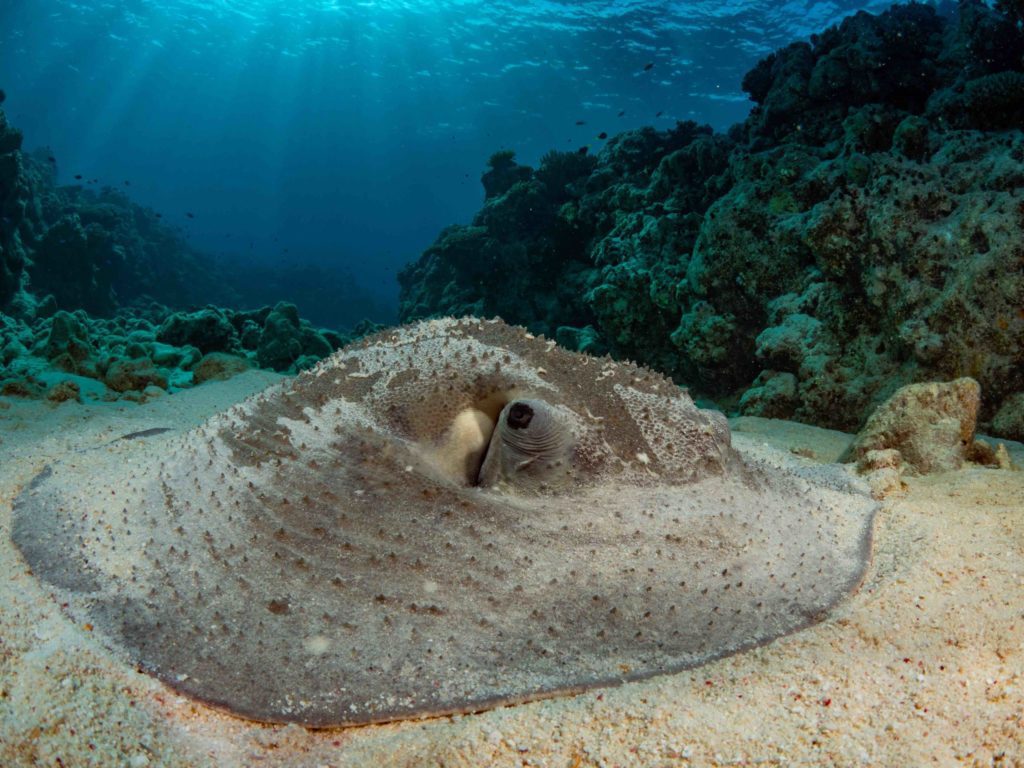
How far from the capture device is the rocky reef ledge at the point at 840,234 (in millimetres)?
5570

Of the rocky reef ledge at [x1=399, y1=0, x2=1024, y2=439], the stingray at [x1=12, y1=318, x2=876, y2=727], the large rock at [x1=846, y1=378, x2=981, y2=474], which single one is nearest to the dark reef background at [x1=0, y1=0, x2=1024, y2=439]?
the rocky reef ledge at [x1=399, y1=0, x2=1024, y2=439]

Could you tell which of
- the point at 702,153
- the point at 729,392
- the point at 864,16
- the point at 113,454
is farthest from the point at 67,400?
the point at 864,16

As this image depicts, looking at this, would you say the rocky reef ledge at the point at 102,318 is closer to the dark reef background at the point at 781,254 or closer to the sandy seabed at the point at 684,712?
the dark reef background at the point at 781,254

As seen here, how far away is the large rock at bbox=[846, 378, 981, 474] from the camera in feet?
13.1

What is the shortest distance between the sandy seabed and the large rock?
1974 millimetres

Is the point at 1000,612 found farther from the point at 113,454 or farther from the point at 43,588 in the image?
the point at 113,454

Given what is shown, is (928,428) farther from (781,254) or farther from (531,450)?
(781,254)

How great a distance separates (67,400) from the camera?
21.4 feet

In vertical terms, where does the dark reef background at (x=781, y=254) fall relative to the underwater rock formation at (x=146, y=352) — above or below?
above

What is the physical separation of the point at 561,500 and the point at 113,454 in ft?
11.3

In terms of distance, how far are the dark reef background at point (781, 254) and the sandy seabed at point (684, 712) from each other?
174 inches

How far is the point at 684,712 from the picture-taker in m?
1.74

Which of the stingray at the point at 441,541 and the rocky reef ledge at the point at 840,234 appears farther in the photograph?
the rocky reef ledge at the point at 840,234

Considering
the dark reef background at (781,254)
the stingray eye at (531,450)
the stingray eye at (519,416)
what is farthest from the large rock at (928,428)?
the stingray eye at (519,416)
